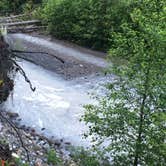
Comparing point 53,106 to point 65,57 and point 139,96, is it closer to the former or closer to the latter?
point 65,57

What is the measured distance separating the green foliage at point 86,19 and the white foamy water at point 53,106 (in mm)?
4745

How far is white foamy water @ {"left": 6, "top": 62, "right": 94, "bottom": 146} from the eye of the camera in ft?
36.7

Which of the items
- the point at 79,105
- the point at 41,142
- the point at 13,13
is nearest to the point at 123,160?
the point at 41,142

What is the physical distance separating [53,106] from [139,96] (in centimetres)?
559

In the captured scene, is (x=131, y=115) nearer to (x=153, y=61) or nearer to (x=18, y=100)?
(x=153, y=61)

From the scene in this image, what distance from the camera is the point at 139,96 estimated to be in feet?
23.6

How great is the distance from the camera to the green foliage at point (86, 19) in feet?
62.4

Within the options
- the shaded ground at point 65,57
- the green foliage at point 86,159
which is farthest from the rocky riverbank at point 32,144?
the shaded ground at point 65,57

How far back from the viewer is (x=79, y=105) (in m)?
12.7

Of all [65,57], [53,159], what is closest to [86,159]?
[53,159]

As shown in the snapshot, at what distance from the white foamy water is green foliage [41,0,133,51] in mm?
4745

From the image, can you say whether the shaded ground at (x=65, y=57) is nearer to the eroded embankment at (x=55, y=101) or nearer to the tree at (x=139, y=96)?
the eroded embankment at (x=55, y=101)

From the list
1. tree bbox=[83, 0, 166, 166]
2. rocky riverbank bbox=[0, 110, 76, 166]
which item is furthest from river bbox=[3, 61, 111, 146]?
tree bbox=[83, 0, 166, 166]

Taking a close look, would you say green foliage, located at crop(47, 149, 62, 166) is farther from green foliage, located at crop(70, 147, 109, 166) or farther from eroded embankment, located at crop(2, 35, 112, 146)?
eroded embankment, located at crop(2, 35, 112, 146)
